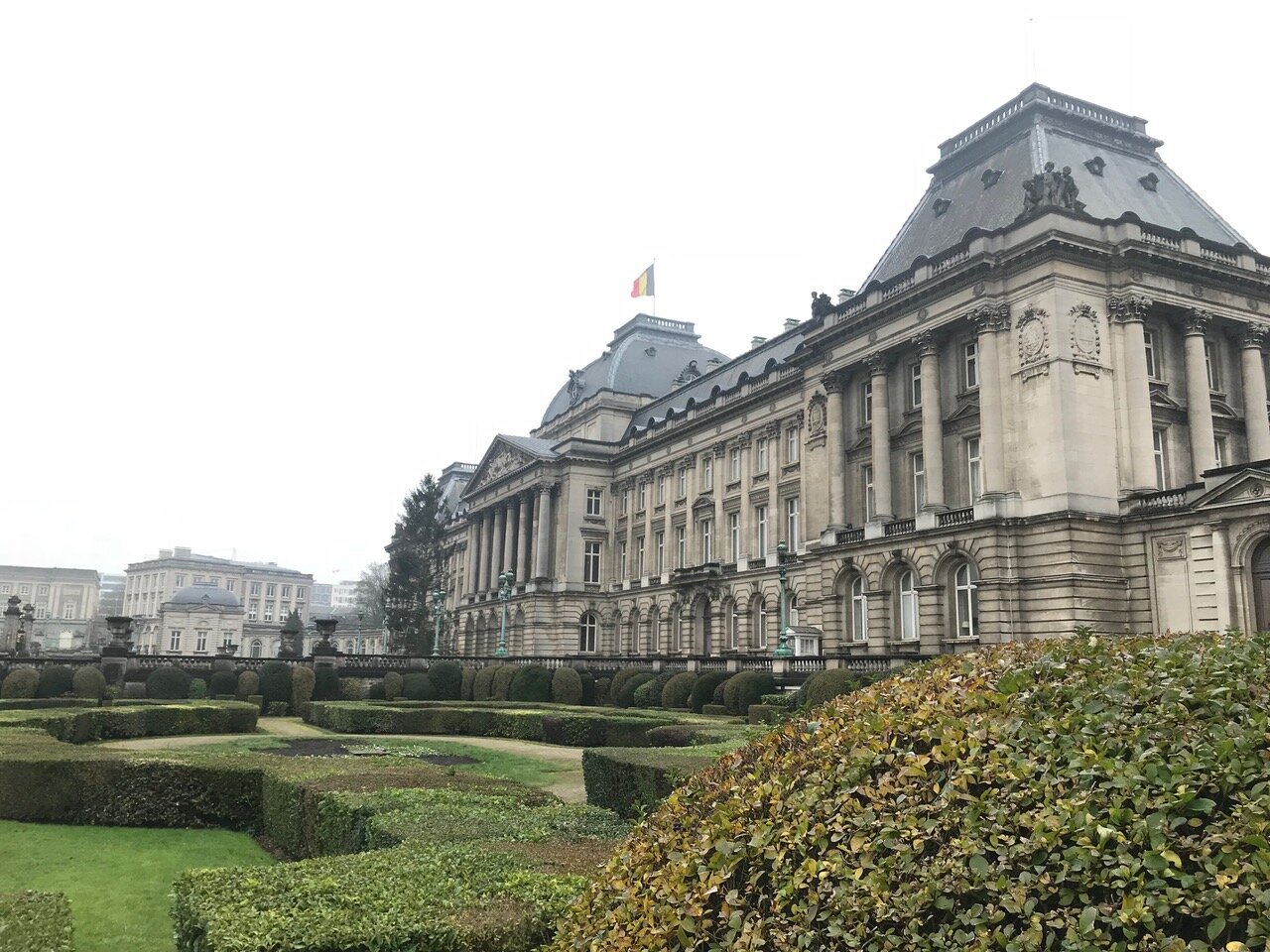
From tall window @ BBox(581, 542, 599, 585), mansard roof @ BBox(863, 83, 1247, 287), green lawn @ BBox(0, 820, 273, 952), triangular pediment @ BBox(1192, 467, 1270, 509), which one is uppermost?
mansard roof @ BBox(863, 83, 1247, 287)

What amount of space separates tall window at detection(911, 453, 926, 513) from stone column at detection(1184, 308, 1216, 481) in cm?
1039

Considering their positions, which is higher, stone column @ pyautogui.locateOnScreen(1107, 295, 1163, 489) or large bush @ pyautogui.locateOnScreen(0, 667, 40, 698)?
stone column @ pyautogui.locateOnScreen(1107, 295, 1163, 489)

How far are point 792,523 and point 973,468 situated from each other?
17.4m

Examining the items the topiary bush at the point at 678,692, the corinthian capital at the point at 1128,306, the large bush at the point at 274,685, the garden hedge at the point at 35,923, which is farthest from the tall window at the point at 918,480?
the garden hedge at the point at 35,923

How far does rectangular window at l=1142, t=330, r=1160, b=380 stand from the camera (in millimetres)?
40328

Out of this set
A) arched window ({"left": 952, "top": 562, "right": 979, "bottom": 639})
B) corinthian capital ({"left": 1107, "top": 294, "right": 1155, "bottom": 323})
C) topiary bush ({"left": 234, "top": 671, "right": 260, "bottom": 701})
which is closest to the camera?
corinthian capital ({"left": 1107, "top": 294, "right": 1155, "bottom": 323})

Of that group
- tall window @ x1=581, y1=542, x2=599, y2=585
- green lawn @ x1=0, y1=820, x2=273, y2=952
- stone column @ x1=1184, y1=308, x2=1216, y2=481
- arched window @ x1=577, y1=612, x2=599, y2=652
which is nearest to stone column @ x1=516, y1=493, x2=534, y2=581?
tall window @ x1=581, y1=542, x2=599, y2=585

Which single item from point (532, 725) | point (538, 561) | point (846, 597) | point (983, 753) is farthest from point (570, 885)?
point (538, 561)

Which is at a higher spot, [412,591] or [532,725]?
[412,591]

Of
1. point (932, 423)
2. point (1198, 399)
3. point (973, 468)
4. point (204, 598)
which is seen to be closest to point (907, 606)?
point (973, 468)

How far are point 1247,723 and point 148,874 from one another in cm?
1221

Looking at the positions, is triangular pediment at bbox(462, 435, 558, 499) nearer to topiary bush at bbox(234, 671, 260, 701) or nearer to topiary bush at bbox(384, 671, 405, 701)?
topiary bush at bbox(384, 671, 405, 701)

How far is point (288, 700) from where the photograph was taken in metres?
40.5

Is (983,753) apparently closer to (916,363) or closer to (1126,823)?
(1126,823)
